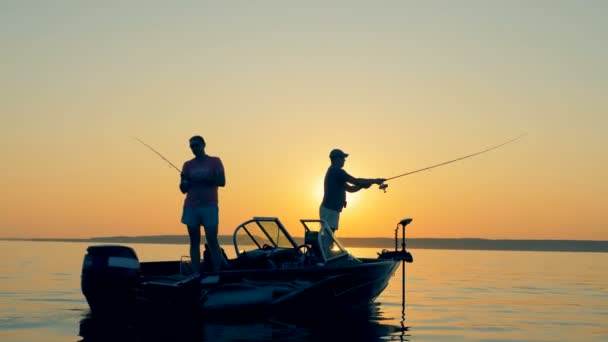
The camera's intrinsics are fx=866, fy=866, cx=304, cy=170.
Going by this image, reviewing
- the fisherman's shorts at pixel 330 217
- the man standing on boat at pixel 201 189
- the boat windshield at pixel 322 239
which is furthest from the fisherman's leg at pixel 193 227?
the fisherman's shorts at pixel 330 217

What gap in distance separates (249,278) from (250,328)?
2.71ft

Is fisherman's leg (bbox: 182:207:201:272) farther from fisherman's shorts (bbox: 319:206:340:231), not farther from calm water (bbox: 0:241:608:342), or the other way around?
fisherman's shorts (bbox: 319:206:340:231)

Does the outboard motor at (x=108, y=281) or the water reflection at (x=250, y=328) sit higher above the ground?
the outboard motor at (x=108, y=281)

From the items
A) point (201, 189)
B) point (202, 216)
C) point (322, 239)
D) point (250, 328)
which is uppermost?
point (201, 189)

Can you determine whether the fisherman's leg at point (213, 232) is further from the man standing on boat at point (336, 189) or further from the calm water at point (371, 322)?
the man standing on boat at point (336, 189)

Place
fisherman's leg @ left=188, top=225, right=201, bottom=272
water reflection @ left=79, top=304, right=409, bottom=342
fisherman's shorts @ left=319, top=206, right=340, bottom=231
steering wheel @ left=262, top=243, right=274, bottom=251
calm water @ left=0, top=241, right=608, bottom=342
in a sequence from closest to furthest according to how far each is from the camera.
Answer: water reflection @ left=79, top=304, right=409, bottom=342 < calm water @ left=0, top=241, right=608, bottom=342 < fisherman's leg @ left=188, top=225, right=201, bottom=272 < steering wheel @ left=262, top=243, right=274, bottom=251 < fisherman's shorts @ left=319, top=206, right=340, bottom=231

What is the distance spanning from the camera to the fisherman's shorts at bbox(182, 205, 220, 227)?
42.7 ft

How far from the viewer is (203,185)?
13.0m

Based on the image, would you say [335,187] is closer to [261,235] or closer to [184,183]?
[261,235]

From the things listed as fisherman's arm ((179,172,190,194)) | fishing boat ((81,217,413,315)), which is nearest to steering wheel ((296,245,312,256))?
fishing boat ((81,217,413,315))

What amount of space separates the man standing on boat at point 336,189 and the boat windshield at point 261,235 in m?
1.28

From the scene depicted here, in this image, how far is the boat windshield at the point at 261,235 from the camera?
15094 millimetres

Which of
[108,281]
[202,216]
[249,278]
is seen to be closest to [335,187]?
[249,278]

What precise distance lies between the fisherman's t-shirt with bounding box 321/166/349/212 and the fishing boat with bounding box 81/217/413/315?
1083mm
